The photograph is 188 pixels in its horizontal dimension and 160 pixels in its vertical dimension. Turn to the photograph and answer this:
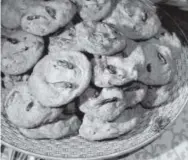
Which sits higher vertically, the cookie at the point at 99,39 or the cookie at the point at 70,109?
the cookie at the point at 99,39

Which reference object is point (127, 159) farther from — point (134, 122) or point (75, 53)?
point (75, 53)

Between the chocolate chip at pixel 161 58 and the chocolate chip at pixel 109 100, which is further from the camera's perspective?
the chocolate chip at pixel 161 58

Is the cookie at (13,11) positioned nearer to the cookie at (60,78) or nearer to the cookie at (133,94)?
the cookie at (60,78)

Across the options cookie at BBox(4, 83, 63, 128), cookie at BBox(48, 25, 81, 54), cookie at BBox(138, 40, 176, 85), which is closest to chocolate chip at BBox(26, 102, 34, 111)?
cookie at BBox(4, 83, 63, 128)

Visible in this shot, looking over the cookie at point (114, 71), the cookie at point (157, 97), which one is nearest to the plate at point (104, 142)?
the cookie at point (157, 97)

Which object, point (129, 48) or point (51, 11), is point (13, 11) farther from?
point (129, 48)

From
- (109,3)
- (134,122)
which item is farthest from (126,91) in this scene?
(109,3)

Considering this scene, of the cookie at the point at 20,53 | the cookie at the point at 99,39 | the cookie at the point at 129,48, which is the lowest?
the cookie at the point at 20,53
